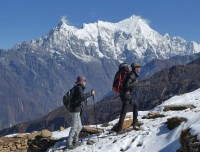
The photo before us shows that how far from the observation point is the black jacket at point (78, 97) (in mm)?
20781

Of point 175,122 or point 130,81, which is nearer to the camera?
point 175,122

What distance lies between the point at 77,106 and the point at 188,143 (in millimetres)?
7359

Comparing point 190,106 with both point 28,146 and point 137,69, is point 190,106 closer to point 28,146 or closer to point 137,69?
point 137,69

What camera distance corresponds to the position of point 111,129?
914 inches

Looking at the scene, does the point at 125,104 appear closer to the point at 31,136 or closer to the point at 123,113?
the point at 123,113

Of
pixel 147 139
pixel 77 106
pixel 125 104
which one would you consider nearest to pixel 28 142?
pixel 77 106

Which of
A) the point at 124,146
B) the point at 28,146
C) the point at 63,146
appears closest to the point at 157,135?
the point at 124,146

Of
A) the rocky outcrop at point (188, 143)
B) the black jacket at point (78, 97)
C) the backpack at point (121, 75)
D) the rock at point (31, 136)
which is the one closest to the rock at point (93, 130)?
the black jacket at point (78, 97)

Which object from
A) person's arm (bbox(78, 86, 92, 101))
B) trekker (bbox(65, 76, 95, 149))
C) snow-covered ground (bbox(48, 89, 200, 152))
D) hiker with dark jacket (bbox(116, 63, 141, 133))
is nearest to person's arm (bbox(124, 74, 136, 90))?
hiker with dark jacket (bbox(116, 63, 141, 133))

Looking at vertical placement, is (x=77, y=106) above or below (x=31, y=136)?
above

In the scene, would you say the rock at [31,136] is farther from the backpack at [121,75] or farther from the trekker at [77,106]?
the backpack at [121,75]

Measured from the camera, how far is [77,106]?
21.1 m

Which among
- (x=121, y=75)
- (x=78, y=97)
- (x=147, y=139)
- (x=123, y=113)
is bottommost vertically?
(x=147, y=139)

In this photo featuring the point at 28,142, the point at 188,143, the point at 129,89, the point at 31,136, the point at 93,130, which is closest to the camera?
the point at 188,143
